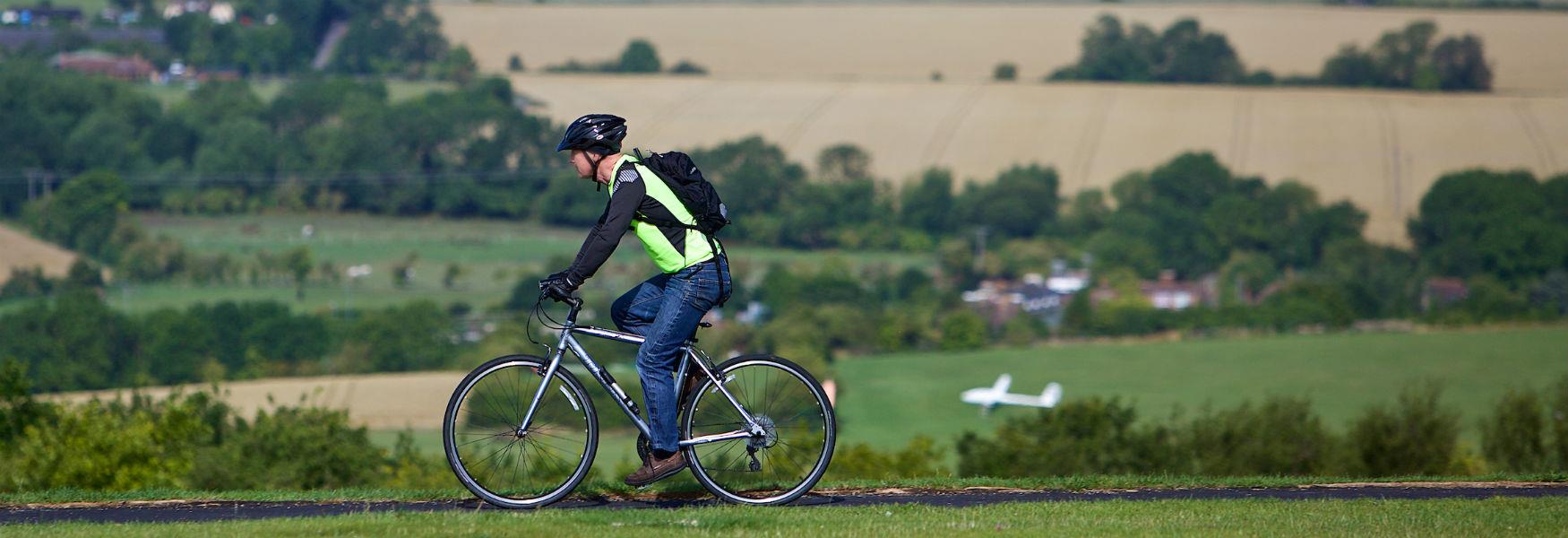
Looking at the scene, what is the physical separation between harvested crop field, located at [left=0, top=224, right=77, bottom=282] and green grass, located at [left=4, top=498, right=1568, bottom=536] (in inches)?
3463

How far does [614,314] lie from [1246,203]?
10219 cm

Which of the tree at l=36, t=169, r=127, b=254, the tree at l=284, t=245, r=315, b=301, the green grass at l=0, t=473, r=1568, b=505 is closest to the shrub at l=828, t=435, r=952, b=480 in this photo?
the green grass at l=0, t=473, r=1568, b=505

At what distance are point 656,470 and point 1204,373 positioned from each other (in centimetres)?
6725

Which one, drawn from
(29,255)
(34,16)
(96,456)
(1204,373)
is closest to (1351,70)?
(1204,373)

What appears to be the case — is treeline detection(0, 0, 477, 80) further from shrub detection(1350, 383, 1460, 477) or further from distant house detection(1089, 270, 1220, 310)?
shrub detection(1350, 383, 1460, 477)

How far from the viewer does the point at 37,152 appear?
11931 cm

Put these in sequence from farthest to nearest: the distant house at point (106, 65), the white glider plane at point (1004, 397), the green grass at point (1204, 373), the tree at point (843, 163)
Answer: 1. the distant house at point (106, 65)
2. the tree at point (843, 163)
3. the white glider plane at point (1004, 397)
4. the green grass at point (1204, 373)

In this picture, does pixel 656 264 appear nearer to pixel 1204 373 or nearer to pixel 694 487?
pixel 694 487

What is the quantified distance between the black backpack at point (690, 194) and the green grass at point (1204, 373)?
172 feet

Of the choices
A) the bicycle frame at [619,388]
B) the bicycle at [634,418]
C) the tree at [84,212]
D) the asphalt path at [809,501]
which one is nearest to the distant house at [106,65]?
the tree at [84,212]

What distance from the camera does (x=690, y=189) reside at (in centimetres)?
947

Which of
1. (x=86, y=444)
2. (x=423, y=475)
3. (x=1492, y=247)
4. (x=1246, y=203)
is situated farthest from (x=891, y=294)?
(x=86, y=444)

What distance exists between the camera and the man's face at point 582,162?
9.57 meters

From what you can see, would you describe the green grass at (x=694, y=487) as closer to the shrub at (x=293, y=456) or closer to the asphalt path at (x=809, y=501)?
the asphalt path at (x=809, y=501)
